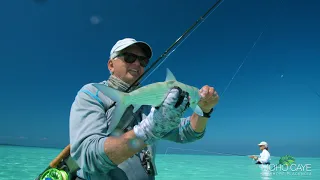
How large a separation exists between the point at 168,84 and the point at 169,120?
0.30 meters

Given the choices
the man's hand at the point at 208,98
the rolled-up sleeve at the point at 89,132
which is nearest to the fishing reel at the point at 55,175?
the rolled-up sleeve at the point at 89,132

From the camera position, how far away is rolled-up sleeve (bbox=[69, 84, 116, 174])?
2340 millimetres

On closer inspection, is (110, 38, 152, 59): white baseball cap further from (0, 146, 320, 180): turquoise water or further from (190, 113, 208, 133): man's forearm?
(0, 146, 320, 180): turquoise water

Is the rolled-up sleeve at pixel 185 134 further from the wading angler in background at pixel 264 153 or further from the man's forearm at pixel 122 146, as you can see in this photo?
the wading angler in background at pixel 264 153

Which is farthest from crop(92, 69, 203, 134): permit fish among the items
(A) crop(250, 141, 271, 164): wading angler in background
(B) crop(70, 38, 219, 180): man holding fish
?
(A) crop(250, 141, 271, 164): wading angler in background

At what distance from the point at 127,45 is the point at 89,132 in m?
1.27

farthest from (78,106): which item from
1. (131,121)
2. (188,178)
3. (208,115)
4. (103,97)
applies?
(188,178)

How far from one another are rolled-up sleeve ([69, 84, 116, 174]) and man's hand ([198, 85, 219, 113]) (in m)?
1.05

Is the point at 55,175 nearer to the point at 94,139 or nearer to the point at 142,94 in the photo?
the point at 94,139

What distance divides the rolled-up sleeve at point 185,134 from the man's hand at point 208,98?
436 millimetres

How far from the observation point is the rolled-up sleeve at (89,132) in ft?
7.68

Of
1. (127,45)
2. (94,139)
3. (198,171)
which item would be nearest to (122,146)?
(94,139)

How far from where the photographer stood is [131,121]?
294 cm

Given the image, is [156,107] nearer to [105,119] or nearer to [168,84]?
[168,84]
